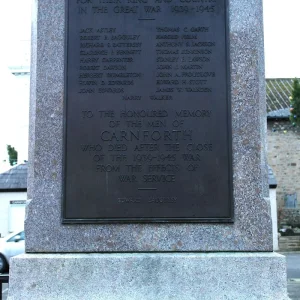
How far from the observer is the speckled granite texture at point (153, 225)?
4.68 meters

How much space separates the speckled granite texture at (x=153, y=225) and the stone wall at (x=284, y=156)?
25.6m

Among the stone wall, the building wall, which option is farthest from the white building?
the stone wall

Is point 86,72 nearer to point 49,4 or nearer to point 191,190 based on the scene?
point 49,4

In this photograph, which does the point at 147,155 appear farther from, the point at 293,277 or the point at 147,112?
the point at 293,277

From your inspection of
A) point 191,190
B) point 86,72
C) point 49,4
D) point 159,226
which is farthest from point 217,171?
point 49,4

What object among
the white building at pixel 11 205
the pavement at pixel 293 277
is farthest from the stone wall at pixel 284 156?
the white building at pixel 11 205

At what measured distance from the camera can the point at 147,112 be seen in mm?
4879

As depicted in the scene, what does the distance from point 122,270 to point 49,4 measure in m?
2.82

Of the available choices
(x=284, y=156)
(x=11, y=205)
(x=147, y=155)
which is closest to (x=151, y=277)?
(x=147, y=155)

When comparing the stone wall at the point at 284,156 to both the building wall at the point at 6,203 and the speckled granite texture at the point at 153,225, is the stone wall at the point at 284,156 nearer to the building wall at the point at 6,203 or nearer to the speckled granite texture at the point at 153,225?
the building wall at the point at 6,203

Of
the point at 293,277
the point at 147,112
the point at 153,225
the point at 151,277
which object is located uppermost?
the point at 147,112

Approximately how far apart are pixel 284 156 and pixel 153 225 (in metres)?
26.4

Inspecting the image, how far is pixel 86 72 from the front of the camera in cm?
492

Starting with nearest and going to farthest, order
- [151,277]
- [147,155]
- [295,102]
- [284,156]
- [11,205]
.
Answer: [151,277]
[147,155]
[11,205]
[295,102]
[284,156]
